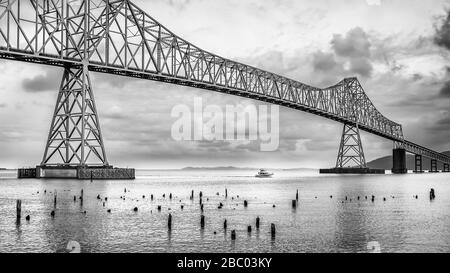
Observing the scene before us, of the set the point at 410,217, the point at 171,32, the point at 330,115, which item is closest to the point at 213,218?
the point at 410,217

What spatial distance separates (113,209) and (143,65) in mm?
51883

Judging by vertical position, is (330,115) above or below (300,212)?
above

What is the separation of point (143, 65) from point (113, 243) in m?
69.4

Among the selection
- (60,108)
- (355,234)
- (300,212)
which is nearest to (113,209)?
(300,212)

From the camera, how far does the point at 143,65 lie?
96.4m
